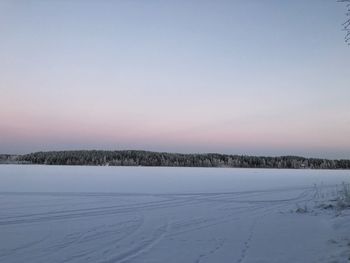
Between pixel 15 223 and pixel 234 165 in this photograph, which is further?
pixel 234 165

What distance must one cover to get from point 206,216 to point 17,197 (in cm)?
796

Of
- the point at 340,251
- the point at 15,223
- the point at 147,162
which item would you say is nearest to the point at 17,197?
the point at 15,223

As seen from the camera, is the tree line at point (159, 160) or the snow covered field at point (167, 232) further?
the tree line at point (159, 160)

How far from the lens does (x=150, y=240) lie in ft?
27.0

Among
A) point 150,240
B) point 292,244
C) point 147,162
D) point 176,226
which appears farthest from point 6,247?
point 147,162

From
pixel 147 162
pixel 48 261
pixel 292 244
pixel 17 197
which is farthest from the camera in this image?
pixel 147 162

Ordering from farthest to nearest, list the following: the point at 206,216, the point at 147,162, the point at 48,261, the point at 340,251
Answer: the point at 147,162 → the point at 206,216 → the point at 340,251 → the point at 48,261

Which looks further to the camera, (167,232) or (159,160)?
(159,160)

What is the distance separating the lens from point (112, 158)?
110562 mm

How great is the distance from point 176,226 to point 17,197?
8506 mm

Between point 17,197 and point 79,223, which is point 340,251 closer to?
point 79,223

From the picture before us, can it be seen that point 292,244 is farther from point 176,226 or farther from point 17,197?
point 17,197

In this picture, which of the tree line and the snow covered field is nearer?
the snow covered field

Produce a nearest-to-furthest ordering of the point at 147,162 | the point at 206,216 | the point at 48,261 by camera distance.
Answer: the point at 48,261
the point at 206,216
the point at 147,162
